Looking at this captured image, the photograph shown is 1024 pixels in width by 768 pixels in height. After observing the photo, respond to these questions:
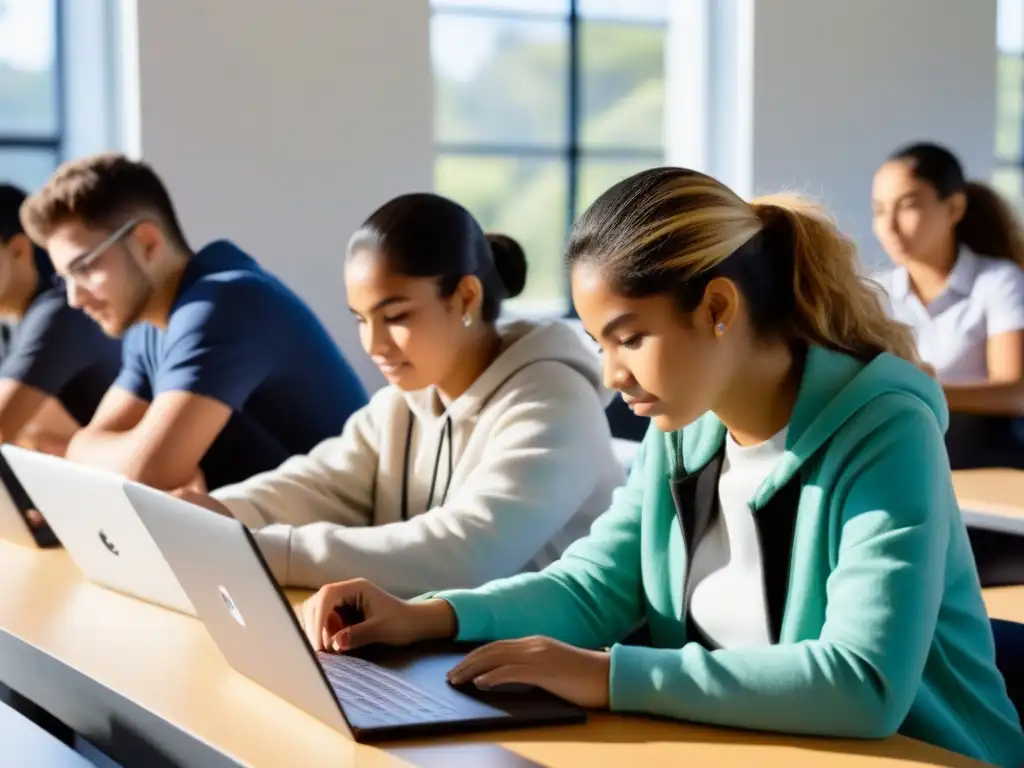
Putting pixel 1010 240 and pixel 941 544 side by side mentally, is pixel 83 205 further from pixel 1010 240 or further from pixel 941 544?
pixel 1010 240

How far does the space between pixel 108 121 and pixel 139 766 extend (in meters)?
3.87

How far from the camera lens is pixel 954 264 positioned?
381 cm

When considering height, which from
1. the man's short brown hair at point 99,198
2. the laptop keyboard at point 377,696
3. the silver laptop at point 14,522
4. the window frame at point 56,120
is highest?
the window frame at point 56,120

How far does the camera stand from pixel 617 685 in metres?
1.27

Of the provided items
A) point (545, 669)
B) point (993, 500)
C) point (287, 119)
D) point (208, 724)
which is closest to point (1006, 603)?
point (993, 500)

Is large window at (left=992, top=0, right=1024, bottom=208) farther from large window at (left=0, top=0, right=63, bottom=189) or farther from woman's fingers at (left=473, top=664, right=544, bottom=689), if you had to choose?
woman's fingers at (left=473, top=664, right=544, bottom=689)

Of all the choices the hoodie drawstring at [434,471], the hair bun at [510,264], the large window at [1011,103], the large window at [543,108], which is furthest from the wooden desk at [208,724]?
the large window at [1011,103]

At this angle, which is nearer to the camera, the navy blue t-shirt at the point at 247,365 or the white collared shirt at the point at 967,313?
the navy blue t-shirt at the point at 247,365

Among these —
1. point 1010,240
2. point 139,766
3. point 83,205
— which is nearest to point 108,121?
point 83,205

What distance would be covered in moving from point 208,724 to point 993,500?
1.45 m

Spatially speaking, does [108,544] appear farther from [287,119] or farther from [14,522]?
[287,119]

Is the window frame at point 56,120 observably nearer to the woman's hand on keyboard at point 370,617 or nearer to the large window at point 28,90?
the large window at point 28,90

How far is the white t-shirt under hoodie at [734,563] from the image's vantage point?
4.72ft

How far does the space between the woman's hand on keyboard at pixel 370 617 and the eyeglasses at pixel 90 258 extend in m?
1.28
